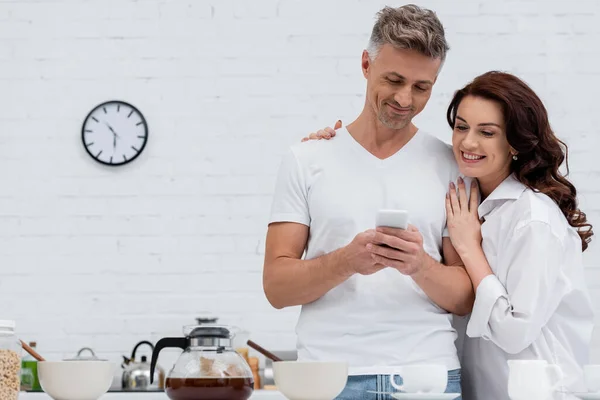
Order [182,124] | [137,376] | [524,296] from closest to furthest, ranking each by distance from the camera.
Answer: [524,296] < [137,376] < [182,124]

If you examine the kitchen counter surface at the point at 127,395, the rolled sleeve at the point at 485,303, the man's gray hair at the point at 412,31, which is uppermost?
the man's gray hair at the point at 412,31

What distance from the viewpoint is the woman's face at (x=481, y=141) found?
7.30 ft

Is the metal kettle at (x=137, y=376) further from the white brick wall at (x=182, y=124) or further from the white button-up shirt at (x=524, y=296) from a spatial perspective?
the white button-up shirt at (x=524, y=296)

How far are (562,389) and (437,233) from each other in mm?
590

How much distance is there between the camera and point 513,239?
2104 mm

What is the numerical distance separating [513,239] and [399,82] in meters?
0.46

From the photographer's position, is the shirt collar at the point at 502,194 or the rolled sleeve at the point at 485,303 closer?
the rolled sleeve at the point at 485,303

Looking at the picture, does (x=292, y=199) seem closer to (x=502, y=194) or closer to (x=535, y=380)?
(x=502, y=194)

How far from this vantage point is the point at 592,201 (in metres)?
4.46

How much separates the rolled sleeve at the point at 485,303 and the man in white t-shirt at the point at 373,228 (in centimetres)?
6

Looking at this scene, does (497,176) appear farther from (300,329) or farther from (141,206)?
(141,206)

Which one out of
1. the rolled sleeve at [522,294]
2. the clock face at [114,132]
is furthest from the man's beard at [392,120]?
the clock face at [114,132]

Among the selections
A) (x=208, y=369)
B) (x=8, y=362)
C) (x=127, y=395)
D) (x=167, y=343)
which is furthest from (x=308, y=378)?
(x=127, y=395)

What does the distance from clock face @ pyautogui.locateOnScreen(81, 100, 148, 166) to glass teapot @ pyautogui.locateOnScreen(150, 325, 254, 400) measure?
2.89 m
